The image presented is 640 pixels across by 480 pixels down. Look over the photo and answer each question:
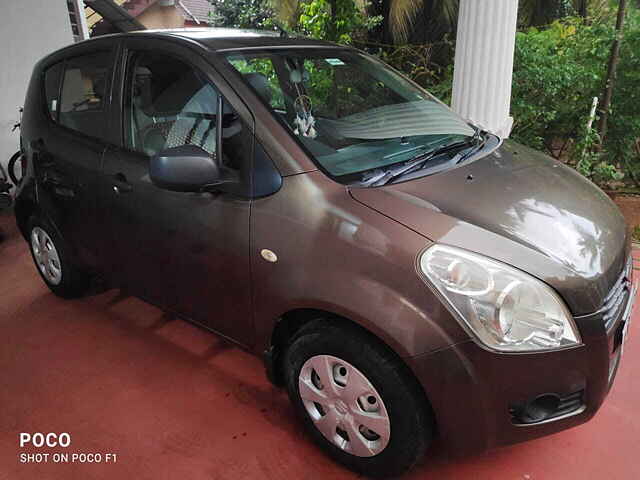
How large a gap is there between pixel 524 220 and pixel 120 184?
1733 mm

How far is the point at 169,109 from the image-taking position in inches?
88.4

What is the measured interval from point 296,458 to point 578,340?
45.0 inches

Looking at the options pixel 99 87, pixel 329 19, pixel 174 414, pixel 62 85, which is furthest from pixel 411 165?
pixel 329 19

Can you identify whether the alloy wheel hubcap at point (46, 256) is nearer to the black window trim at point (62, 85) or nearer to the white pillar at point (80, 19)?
the black window trim at point (62, 85)

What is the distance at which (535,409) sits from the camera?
5.34 ft

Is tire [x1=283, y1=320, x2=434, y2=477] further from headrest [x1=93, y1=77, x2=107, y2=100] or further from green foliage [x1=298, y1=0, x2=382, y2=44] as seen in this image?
green foliage [x1=298, y1=0, x2=382, y2=44]

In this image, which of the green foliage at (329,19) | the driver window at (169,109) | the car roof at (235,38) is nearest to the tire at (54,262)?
the driver window at (169,109)

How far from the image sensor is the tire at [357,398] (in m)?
1.66

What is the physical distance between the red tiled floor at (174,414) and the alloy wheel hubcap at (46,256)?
28 cm

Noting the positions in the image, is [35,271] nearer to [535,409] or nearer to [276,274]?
[276,274]

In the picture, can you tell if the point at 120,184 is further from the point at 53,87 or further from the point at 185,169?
the point at 53,87

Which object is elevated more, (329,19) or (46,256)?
(329,19)

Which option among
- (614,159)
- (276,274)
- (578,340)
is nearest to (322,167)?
(276,274)

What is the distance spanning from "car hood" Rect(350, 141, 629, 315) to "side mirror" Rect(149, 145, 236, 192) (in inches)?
20.6
